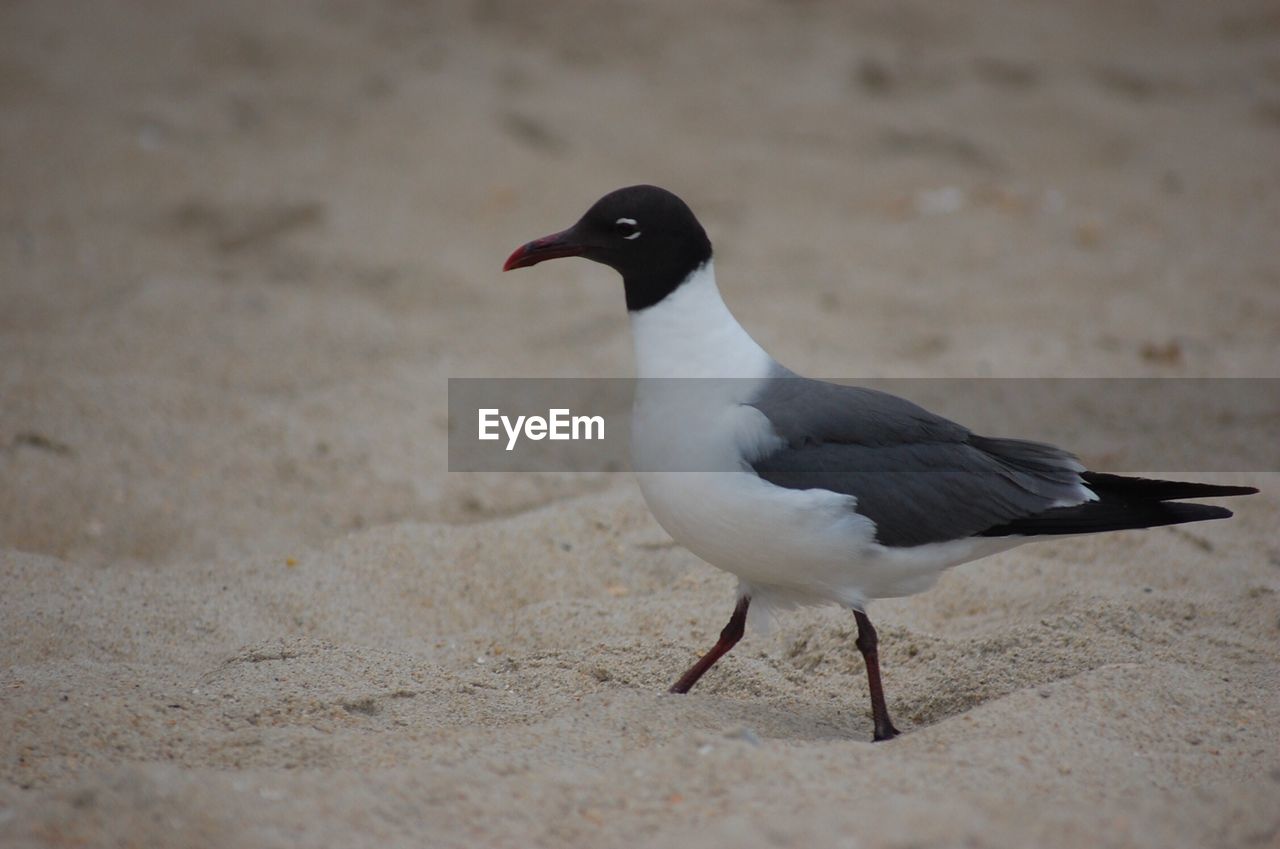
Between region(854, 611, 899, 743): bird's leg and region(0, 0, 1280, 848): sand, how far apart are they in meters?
0.12

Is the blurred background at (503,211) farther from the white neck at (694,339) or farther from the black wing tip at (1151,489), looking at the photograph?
the black wing tip at (1151,489)

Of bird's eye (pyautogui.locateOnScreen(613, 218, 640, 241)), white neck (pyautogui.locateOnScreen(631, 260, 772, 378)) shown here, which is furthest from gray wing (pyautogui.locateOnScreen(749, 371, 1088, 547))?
bird's eye (pyautogui.locateOnScreen(613, 218, 640, 241))

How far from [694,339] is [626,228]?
13.4 inches

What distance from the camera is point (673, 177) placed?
26.8 ft

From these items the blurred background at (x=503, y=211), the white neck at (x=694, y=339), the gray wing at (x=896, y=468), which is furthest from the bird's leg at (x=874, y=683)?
the blurred background at (x=503, y=211)

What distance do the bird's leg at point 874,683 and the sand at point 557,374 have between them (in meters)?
0.12

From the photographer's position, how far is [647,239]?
3.56 meters

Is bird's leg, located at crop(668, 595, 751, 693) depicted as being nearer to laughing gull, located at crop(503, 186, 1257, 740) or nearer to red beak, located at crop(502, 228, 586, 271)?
laughing gull, located at crop(503, 186, 1257, 740)

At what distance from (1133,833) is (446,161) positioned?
630 cm

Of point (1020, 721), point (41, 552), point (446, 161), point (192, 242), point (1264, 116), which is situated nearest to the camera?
point (1020, 721)

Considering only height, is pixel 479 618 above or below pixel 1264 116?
below

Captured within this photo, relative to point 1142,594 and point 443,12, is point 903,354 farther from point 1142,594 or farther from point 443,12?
point 443,12

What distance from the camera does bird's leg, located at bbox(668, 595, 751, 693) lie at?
11.9ft

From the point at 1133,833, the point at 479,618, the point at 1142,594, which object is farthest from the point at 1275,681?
the point at 479,618
